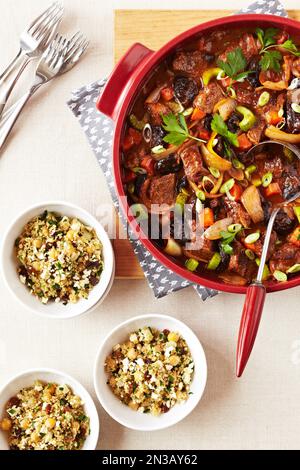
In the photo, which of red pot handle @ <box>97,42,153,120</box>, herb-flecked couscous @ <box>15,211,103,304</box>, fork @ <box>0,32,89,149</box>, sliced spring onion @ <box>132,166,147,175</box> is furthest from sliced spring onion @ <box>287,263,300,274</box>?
fork @ <box>0,32,89,149</box>

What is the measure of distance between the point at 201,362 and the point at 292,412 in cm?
55

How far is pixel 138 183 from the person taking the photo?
2684 mm

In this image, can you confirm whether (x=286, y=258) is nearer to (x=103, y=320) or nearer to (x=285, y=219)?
A: (x=285, y=219)

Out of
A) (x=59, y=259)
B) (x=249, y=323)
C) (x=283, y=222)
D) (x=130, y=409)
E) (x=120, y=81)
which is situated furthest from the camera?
(x=130, y=409)

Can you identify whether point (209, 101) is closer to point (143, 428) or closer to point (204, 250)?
point (204, 250)

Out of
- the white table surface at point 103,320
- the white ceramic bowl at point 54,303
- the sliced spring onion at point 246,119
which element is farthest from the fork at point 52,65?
the sliced spring onion at point 246,119

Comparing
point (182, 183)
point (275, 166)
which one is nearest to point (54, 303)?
point (182, 183)

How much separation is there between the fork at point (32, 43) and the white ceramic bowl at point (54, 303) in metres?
0.57

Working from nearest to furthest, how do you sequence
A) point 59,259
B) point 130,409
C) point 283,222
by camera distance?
point 283,222 < point 59,259 < point 130,409

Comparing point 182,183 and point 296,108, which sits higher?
point 296,108

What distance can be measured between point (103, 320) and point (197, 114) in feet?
3.57

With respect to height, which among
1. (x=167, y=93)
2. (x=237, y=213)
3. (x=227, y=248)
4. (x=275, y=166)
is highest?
(x=167, y=93)
